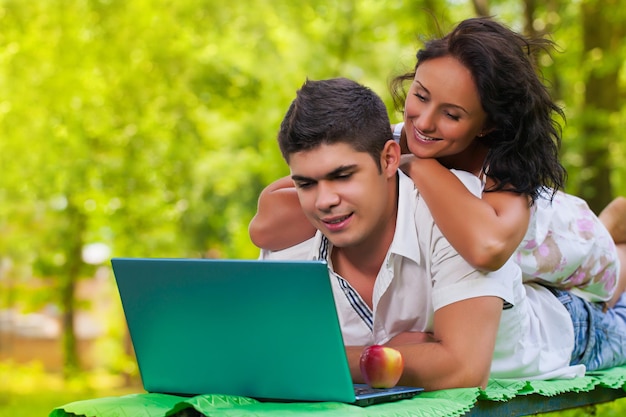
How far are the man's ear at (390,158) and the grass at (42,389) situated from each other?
6711 millimetres

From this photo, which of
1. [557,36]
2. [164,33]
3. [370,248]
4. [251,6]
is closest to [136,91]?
[164,33]

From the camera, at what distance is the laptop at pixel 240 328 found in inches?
86.7

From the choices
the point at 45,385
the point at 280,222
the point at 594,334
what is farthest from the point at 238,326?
the point at 45,385

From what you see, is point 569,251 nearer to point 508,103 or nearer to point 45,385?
point 508,103

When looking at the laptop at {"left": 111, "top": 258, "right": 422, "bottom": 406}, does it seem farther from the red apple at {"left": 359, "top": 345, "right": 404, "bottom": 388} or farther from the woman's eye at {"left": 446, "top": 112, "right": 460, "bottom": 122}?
the woman's eye at {"left": 446, "top": 112, "right": 460, "bottom": 122}

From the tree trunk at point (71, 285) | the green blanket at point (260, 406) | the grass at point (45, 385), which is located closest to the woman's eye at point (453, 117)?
the green blanket at point (260, 406)

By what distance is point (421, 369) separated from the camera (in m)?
2.60

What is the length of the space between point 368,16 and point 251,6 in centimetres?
239

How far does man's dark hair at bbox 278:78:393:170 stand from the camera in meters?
2.64

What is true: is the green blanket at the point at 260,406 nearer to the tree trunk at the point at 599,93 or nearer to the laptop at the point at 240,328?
the laptop at the point at 240,328

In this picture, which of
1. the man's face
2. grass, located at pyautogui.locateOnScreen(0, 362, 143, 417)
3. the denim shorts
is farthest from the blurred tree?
the man's face

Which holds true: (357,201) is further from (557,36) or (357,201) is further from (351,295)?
(557,36)

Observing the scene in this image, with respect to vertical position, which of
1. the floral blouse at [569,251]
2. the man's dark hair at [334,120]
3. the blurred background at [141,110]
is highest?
the blurred background at [141,110]

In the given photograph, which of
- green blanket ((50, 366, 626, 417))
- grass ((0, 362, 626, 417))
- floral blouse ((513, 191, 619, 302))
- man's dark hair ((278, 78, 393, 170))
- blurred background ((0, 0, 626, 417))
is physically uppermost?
blurred background ((0, 0, 626, 417))
